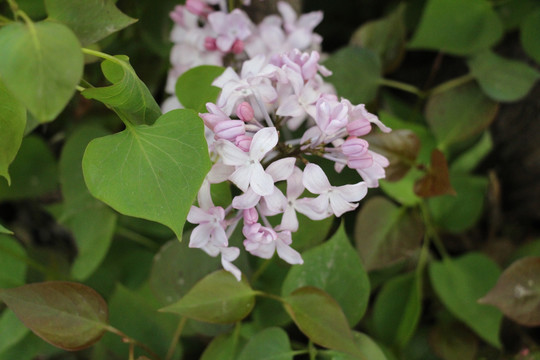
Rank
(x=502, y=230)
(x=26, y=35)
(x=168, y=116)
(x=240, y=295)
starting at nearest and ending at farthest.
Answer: (x=26, y=35)
(x=168, y=116)
(x=240, y=295)
(x=502, y=230)

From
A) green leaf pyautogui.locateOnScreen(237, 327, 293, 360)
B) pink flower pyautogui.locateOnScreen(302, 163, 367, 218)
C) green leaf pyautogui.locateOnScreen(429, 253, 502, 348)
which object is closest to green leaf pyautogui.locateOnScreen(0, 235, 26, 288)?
green leaf pyautogui.locateOnScreen(237, 327, 293, 360)

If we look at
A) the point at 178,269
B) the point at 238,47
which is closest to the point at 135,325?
the point at 178,269

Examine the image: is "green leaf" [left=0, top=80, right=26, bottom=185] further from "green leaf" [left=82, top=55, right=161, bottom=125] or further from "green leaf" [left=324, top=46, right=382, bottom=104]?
"green leaf" [left=324, top=46, right=382, bottom=104]

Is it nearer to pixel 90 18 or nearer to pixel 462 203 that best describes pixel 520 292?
pixel 462 203

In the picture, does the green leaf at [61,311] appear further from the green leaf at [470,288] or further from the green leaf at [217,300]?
the green leaf at [470,288]

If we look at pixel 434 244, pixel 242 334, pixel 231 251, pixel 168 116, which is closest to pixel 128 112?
pixel 168 116

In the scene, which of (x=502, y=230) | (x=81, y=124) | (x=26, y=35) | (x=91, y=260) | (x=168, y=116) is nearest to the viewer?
(x=26, y=35)

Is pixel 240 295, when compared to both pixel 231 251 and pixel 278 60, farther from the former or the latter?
pixel 278 60
